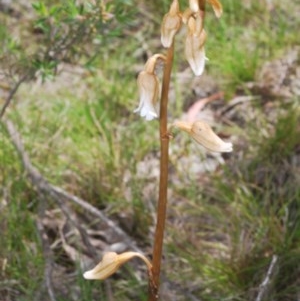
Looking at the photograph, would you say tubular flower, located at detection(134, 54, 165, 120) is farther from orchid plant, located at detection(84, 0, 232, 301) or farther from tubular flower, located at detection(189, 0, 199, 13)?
tubular flower, located at detection(189, 0, 199, 13)

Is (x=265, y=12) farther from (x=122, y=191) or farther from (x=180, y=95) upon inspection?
(x=122, y=191)

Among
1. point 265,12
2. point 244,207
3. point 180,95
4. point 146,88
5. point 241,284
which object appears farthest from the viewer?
point 265,12

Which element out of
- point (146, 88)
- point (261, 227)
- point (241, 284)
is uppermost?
point (146, 88)

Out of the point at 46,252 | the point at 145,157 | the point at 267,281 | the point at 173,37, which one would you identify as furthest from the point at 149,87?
the point at 145,157

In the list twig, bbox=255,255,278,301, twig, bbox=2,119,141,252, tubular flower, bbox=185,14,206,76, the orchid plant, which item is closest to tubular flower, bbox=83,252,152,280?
the orchid plant

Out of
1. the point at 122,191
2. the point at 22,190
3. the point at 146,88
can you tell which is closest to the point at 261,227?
the point at 122,191

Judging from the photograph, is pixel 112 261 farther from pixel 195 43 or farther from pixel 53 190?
pixel 53 190

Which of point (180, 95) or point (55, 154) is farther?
point (180, 95)

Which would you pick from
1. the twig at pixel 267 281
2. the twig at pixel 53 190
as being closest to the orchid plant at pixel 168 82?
the twig at pixel 267 281

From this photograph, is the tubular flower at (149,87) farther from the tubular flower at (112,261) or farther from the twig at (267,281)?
the twig at (267,281)
